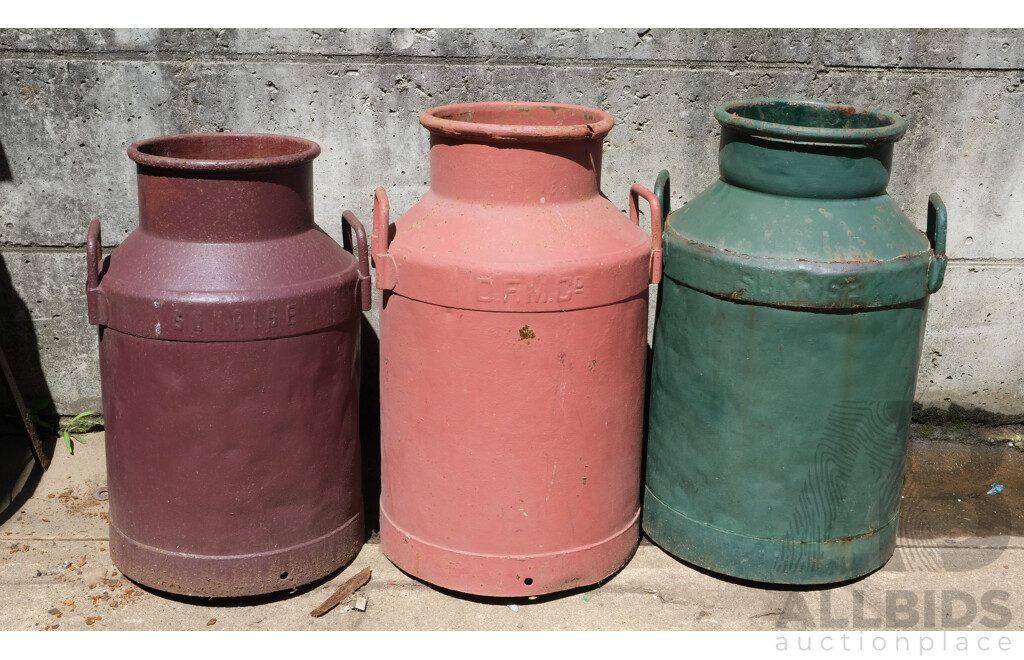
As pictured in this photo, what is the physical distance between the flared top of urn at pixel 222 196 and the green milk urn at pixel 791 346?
4.25 ft

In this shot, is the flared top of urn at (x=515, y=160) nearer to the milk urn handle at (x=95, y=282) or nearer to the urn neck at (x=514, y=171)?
the urn neck at (x=514, y=171)

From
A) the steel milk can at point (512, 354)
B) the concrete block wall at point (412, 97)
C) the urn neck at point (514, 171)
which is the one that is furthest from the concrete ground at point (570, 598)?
the urn neck at point (514, 171)

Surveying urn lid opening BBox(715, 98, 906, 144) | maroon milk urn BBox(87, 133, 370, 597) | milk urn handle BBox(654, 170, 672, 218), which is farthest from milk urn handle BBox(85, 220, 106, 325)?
urn lid opening BBox(715, 98, 906, 144)

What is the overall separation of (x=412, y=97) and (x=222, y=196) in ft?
3.97

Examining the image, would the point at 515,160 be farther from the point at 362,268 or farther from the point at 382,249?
the point at 362,268

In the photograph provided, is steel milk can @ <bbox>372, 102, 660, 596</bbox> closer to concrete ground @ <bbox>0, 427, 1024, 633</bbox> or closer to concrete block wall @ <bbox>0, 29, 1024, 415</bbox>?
concrete ground @ <bbox>0, 427, 1024, 633</bbox>

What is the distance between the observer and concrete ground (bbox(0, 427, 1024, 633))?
349cm

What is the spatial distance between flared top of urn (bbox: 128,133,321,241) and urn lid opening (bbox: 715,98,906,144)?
145cm

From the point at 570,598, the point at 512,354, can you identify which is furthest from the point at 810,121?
the point at 570,598

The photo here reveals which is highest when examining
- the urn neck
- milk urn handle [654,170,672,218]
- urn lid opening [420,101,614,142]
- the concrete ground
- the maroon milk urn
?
urn lid opening [420,101,614,142]

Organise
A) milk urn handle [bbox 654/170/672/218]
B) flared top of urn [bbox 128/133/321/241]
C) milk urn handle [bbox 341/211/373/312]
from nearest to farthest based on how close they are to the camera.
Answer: flared top of urn [bbox 128/133/321/241], milk urn handle [bbox 341/211/373/312], milk urn handle [bbox 654/170/672/218]

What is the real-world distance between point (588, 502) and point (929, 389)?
84.4 inches

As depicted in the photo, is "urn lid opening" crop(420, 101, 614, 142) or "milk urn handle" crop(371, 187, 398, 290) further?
"milk urn handle" crop(371, 187, 398, 290)

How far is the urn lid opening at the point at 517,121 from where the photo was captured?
3.19 meters
